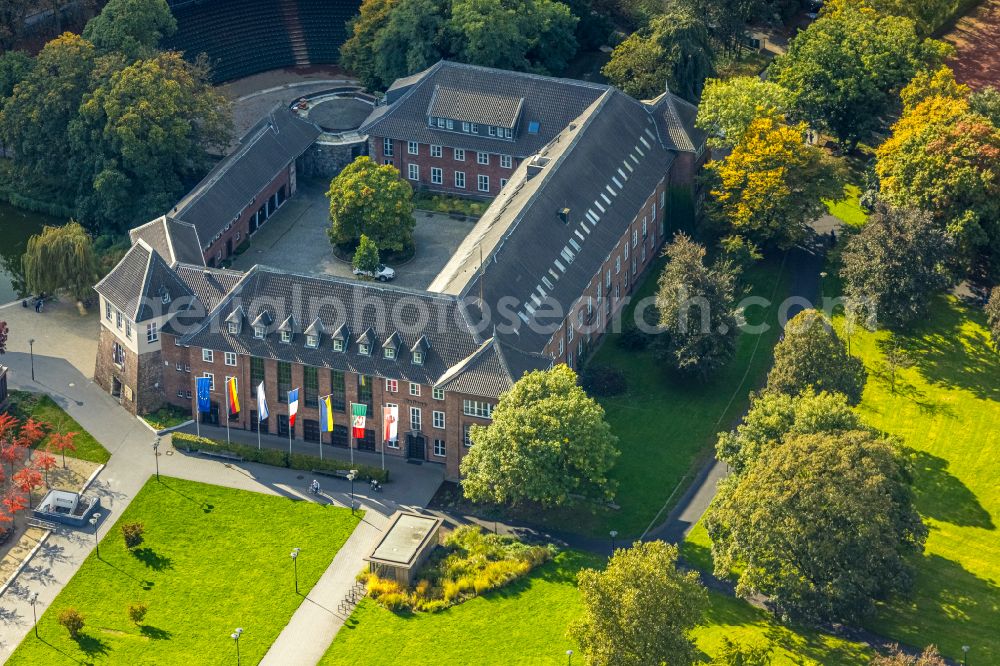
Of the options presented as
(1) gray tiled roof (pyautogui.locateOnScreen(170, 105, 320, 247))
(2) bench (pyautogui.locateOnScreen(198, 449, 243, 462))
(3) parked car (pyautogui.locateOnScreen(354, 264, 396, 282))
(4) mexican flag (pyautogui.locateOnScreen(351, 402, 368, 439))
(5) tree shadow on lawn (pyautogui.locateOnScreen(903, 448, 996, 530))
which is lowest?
(2) bench (pyautogui.locateOnScreen(198, 449, 243, 462))

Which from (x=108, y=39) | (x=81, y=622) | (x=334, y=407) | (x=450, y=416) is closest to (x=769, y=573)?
(x=450, y=416)

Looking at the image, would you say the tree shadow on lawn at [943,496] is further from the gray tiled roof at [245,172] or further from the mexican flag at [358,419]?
the gray tiled roof at [245,172]

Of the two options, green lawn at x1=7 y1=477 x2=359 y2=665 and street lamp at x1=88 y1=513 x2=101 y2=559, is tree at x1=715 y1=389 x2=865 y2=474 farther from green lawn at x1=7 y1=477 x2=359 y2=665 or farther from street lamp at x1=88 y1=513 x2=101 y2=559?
street lamp at x1=88 y1=513 x2=101 y2=559

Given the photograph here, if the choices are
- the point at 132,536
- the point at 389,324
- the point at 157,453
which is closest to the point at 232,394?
the point at 157,453

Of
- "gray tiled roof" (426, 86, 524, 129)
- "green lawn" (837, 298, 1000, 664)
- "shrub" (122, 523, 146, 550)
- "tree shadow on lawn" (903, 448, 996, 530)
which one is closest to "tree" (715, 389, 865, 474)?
"tree shadow on lawn" (903, 448, 996, 530)

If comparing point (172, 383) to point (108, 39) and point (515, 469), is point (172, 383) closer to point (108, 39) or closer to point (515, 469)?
point (515, 469)
